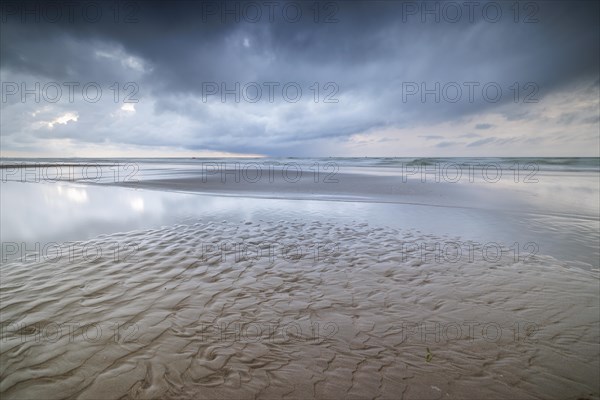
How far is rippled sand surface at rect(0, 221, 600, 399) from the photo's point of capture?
110 inches

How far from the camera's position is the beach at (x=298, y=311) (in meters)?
2.82

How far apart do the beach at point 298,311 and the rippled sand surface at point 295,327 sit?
0.07 feet

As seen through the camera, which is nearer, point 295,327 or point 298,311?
point 295,327

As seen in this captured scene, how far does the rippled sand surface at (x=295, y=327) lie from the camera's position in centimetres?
279

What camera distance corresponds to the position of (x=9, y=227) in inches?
326

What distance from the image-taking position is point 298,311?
412 cm

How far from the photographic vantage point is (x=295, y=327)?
12.2ft

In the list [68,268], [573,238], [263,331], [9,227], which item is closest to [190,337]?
[263,331]

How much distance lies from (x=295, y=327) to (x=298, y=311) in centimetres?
40

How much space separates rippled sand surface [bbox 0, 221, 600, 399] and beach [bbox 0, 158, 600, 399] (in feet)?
0.07

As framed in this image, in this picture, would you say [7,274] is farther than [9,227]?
No

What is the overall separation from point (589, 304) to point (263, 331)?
5.28 m

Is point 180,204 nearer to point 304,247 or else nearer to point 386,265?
point 304,247

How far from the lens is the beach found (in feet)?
9.27
